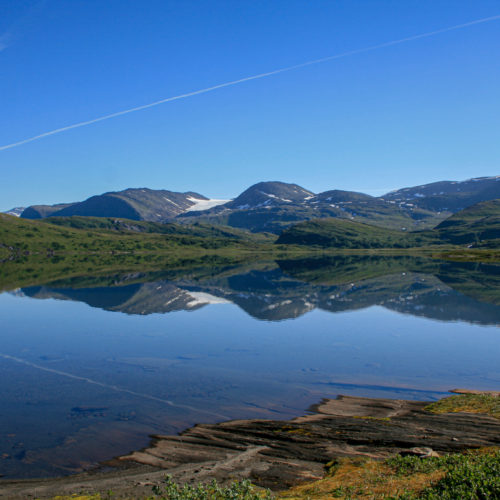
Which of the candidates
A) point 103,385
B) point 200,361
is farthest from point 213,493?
point 200,361

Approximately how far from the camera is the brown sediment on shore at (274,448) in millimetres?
19562

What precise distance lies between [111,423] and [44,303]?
65.3 metres

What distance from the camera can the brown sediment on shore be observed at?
19562 mm

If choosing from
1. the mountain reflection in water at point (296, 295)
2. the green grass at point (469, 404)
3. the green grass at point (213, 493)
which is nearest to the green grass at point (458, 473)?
the green grass at point (213, 493)

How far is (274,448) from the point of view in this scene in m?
22.9

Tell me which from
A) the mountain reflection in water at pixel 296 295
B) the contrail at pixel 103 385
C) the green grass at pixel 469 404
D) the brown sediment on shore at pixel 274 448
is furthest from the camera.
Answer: the mountain reflection in water at pixel 296 295

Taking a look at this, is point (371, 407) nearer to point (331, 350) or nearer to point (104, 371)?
point (331, 350)

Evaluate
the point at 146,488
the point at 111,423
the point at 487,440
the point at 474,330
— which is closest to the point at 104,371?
the point at 111,423

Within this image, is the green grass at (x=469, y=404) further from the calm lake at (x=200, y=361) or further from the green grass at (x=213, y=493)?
the green grass at (x=213, y=493)

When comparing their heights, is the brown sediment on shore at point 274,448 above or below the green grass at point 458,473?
below

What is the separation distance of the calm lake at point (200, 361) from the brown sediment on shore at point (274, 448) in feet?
7.36

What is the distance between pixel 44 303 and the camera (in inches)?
3342

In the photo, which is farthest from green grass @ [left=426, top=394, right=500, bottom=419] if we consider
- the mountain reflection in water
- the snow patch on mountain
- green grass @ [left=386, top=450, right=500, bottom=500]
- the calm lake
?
the snow patch on mountain

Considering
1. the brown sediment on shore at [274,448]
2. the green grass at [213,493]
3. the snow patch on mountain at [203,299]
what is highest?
the snow patch on mountain at [203,299]
